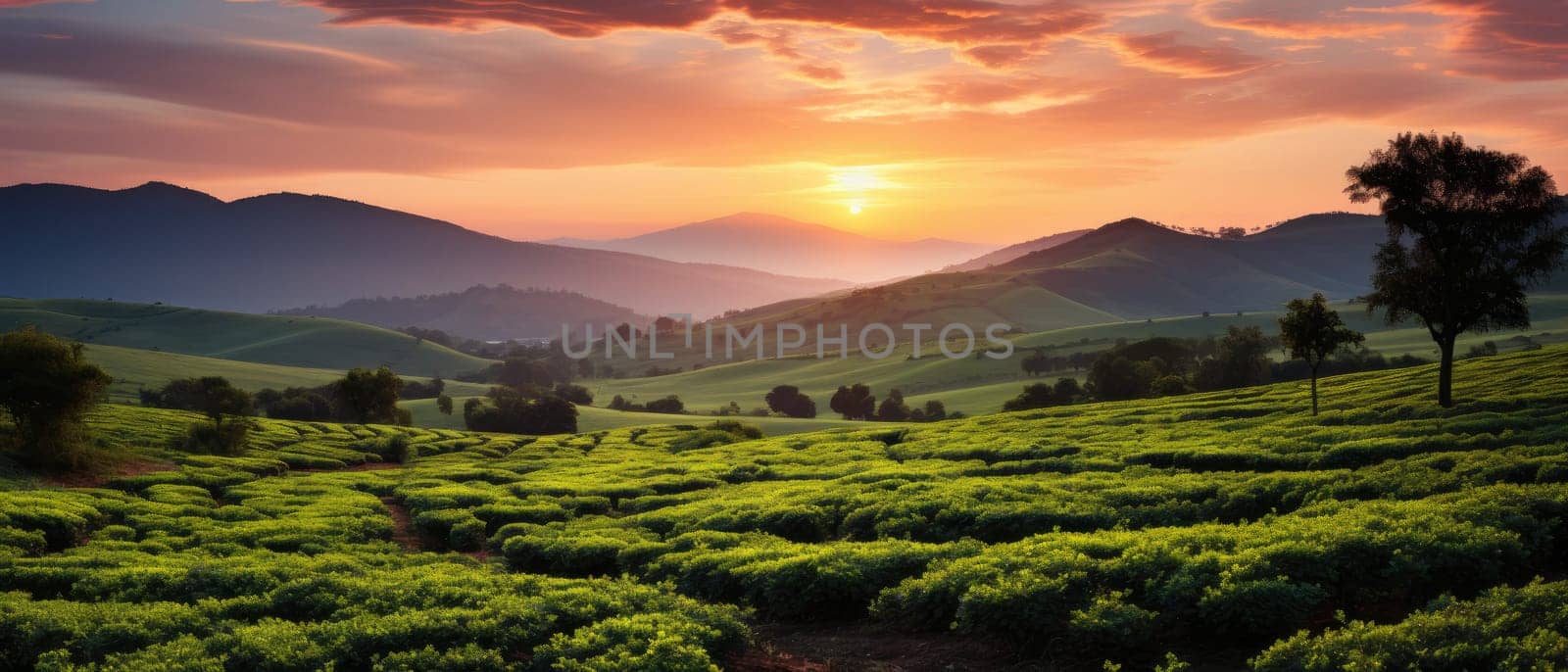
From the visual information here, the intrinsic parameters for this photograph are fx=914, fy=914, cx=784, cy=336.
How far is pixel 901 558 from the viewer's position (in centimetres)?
2227

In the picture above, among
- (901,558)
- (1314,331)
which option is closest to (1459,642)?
(901,558)

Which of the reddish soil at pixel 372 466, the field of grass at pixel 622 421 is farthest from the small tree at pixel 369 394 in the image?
the reddish soil at pixel 372 466

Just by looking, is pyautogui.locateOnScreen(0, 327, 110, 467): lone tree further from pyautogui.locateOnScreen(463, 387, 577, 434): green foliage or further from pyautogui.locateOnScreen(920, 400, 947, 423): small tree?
pyautogui.locateOnScreen(920, 400, 947, 423): small tree

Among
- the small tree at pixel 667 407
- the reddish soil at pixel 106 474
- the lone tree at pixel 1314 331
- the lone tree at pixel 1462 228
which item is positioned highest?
the lone tree at pixel 1462 228

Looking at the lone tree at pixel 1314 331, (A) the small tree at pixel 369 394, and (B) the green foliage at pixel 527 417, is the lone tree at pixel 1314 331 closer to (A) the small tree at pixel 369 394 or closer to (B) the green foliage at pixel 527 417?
(A) the small tree at pixel 369 394

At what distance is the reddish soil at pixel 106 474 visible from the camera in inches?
1866

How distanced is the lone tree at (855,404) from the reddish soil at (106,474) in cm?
11192

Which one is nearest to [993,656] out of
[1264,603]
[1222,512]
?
[1264,603]

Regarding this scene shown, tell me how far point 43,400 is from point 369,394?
55.6 m

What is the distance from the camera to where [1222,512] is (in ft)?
85.0

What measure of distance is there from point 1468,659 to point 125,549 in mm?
35226

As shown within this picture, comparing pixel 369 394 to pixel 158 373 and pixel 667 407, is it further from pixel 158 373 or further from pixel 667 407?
pixel 158 373

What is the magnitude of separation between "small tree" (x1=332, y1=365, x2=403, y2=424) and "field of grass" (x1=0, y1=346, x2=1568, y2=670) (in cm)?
6043

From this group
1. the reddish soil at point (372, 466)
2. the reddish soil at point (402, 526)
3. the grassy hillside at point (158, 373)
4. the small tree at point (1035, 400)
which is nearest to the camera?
the reddish soil at point (402, 526)
